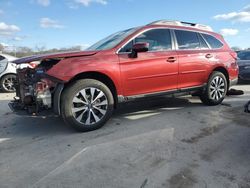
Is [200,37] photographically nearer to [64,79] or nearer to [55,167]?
[64,79]

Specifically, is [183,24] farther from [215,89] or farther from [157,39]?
[215,89]

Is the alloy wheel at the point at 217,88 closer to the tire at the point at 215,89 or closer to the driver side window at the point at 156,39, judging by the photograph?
the tire at the point at 215,89

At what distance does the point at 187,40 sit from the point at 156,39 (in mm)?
807

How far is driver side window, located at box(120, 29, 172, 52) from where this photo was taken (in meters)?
4.65

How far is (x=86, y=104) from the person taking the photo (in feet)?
13.4

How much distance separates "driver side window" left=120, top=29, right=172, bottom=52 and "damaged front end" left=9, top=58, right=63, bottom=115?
142cm

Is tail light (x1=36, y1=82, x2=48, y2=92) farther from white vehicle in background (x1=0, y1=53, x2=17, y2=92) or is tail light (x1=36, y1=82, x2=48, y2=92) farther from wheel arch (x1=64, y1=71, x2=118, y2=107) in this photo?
white vehicle in background (x1=0, y1=53, x2=17, y2=92)

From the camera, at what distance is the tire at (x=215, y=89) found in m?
5.56

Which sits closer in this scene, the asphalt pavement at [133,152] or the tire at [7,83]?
the asphalt pavement at [133,152]

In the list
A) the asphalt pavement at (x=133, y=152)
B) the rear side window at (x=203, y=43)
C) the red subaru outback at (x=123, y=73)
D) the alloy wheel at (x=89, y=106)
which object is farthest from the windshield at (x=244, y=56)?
the alloy wheel at (x=89, y=106)

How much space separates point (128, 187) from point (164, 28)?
130 inches

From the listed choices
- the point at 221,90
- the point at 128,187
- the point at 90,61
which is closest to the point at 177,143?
the point at 128,187

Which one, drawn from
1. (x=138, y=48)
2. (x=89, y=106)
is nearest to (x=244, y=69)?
(x=138, y=48)

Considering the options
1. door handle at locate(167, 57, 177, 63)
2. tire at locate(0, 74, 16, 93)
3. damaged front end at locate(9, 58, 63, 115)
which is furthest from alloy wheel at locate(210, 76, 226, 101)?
tire at locate(0, 74, 16, 93)
